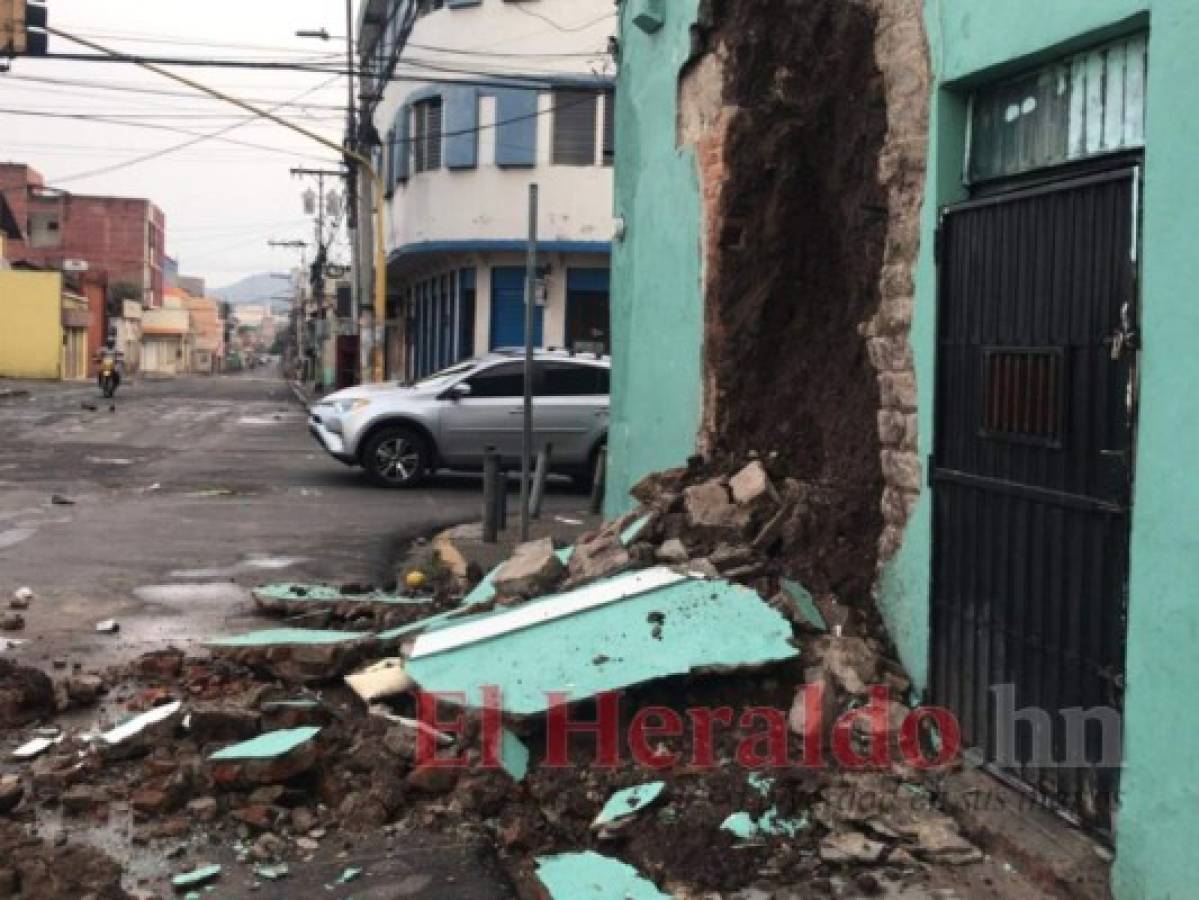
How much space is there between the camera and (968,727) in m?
5.18

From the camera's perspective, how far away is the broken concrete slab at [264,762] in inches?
198

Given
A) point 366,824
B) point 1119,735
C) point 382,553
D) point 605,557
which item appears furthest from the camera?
point 382,553

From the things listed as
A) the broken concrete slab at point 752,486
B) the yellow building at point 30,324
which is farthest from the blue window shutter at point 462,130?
the yellow building at point 30,324

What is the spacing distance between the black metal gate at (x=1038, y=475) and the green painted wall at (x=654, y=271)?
10.7 ft

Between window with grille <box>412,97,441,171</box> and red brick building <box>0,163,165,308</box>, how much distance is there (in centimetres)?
6968

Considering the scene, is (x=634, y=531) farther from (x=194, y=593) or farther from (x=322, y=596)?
(x=194, y=593)

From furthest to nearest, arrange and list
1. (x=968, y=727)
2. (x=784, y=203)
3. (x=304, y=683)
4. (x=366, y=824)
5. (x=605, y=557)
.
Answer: (x=784, y=203), (x=605, y=557), (x=304, y=683), (x=968, y=727), (x=366, y=824)

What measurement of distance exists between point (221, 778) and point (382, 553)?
21.6 feet

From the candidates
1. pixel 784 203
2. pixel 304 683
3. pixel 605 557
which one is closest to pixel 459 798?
pixel 304 683

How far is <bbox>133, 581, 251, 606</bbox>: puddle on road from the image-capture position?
29.6ft

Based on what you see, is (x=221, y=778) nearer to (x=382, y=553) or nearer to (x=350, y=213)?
(x=382, y=553)

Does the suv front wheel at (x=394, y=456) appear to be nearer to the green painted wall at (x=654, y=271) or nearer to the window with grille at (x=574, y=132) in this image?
the green painted wall at (x=654, y=271)

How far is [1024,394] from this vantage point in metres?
4.75

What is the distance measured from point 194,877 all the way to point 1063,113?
401cm
